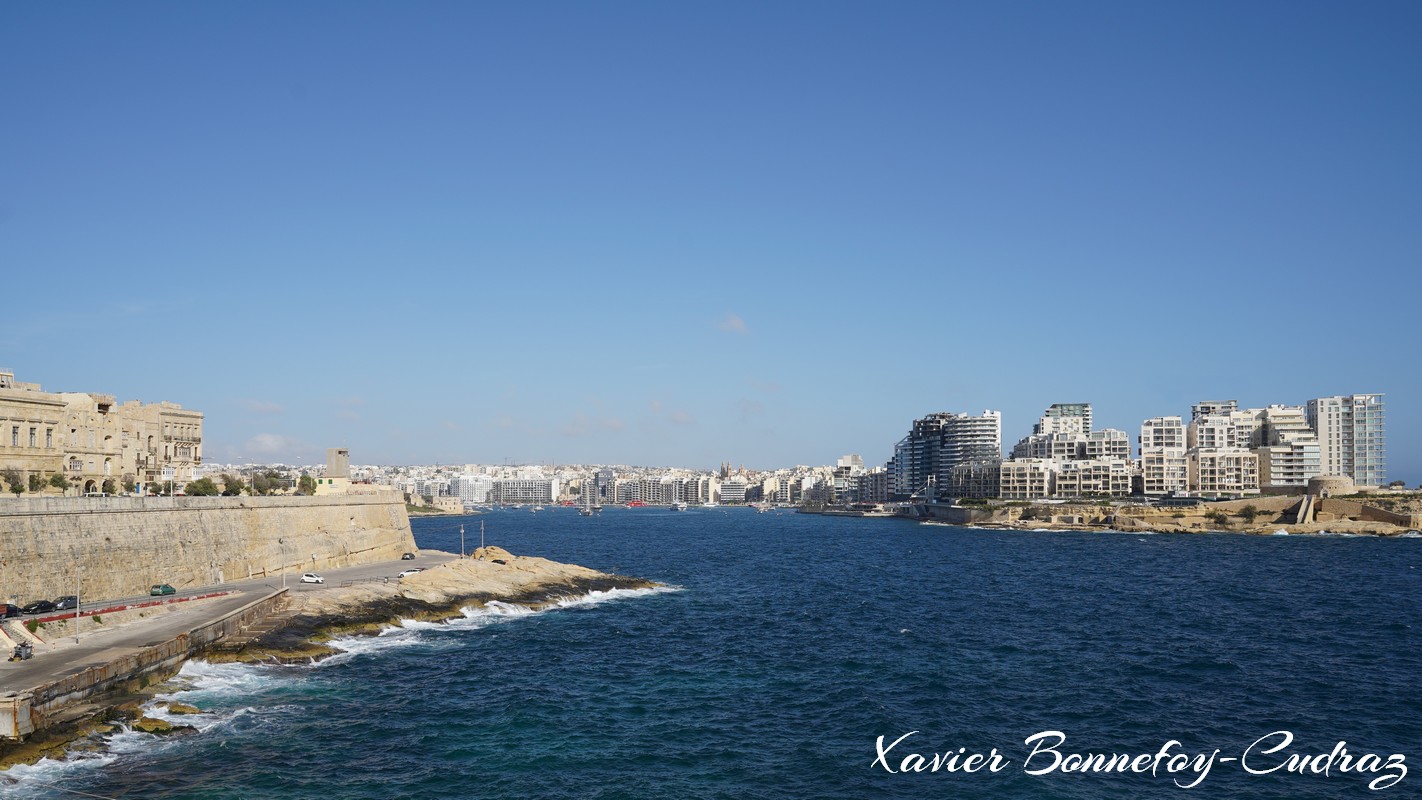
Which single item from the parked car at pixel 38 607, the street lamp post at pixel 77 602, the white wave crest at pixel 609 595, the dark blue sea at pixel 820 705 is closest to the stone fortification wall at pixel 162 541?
the street lamp post at pixel 77 602

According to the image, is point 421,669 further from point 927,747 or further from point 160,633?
point 927,747

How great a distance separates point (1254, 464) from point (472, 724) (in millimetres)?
200056

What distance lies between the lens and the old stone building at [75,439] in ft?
183

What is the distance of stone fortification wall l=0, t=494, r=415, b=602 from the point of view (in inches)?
1752

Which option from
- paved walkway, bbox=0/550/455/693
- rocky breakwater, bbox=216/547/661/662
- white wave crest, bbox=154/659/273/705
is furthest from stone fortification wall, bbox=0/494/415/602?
white wave crest, bbox=154/659/273/705

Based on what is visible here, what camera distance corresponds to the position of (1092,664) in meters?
46.5

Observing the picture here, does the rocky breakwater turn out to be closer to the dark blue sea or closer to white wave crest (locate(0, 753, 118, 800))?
the dark blue sea

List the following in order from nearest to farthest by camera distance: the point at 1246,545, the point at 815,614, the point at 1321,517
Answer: the point at 815,614
the point at 1246,545
the point at 1321,517

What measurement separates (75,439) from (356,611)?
74.6ft

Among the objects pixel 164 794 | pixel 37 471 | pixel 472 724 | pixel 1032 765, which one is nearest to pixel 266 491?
pixel 37 471

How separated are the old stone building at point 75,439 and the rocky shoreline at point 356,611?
17559mm

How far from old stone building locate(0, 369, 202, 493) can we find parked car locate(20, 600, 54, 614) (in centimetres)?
1698

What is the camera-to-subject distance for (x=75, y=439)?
→ 61406 mm

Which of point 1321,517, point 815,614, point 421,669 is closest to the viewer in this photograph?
point 421,669
